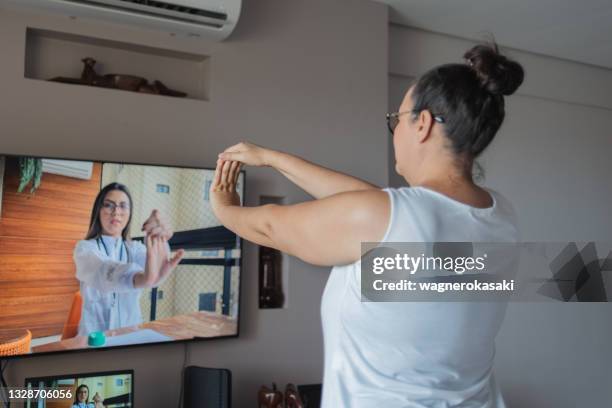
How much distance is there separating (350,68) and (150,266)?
61.1 inches

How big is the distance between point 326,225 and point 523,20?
331 centimetres

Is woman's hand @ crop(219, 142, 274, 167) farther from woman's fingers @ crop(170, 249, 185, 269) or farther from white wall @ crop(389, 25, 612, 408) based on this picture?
white wall @ crop(389, 25, 612, 408)

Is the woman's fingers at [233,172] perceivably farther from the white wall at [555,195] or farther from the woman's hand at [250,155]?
the white wall at [555,195]

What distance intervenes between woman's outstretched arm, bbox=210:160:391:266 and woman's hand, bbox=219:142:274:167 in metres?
0.15

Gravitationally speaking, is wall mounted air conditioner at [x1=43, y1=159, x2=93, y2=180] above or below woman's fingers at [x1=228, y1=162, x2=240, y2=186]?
above

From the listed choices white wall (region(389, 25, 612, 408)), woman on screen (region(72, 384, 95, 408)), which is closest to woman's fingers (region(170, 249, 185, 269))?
woman on screen (region(72, 384, 95, 408))

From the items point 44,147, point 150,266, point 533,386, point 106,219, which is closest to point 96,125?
point 44,147

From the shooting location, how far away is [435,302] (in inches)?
35.4

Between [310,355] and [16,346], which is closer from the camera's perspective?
[16,346]

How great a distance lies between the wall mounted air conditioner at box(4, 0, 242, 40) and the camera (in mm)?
2377

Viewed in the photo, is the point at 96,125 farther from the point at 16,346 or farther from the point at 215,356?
the point at 215,356

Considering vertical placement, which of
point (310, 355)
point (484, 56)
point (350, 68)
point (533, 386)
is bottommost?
point (533, 386)

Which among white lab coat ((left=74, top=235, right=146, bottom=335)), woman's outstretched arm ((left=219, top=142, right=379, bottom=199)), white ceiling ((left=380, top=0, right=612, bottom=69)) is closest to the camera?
woman's outstretched arm ((left=219, top=142, right=379, bottom=199))

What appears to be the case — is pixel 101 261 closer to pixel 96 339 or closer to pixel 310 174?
pixel 96 339
